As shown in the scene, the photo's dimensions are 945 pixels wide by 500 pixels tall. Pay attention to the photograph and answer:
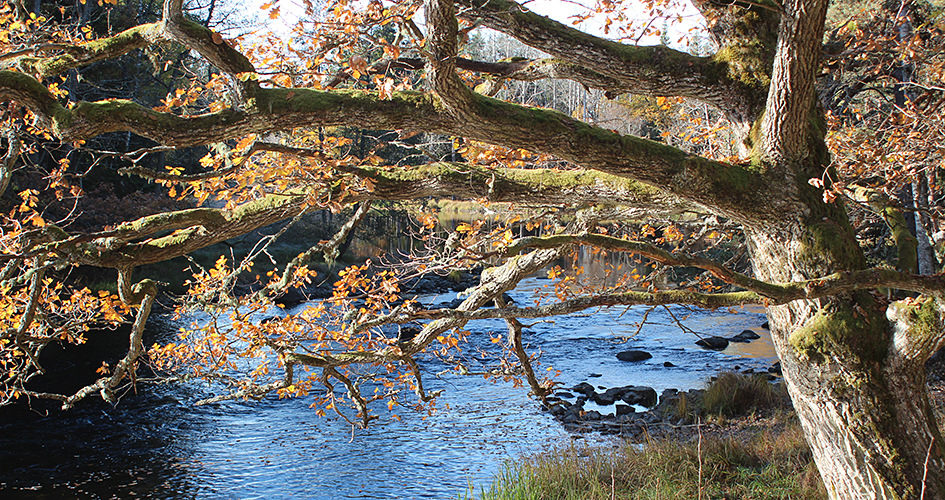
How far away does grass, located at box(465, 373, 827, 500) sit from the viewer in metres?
7.38

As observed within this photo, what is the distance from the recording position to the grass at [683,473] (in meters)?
7.38

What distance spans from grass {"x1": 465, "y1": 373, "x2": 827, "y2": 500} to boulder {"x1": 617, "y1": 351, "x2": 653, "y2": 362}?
661 centimetres

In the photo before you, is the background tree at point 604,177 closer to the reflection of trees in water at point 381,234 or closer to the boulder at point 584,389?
the boulder at point 584,389

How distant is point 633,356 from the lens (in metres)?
16.7

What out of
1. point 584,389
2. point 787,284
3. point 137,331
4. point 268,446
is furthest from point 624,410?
point 137,331

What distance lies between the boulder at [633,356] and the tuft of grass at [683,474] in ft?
23.8

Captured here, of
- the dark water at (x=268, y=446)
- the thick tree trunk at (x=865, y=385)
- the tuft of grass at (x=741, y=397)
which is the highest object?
the thick tree trunk at (x=865, y=385)

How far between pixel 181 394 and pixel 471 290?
10.3 meters

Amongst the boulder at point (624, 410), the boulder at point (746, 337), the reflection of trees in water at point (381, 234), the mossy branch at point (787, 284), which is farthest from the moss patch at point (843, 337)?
the reflection of trees in water at point (381, 234)

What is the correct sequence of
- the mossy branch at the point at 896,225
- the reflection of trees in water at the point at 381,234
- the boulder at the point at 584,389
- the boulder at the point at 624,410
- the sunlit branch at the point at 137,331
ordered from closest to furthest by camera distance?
the sunlit branch at the point at 137,331 → the mossy branch at the point at 896,225 → the boulder at the point at 624,410 → the boulder at the point at 584,389 → the reflection of trees in water at the point at 381,234

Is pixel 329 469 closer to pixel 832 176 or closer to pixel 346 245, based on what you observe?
pixel 832 176

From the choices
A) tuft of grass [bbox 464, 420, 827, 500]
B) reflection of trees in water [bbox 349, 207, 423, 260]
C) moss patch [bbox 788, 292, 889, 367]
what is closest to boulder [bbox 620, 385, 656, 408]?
tuft of grass [bbox 464, 420, 827, 500]

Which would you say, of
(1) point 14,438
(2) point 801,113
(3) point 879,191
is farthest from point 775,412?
(1) point 14,438

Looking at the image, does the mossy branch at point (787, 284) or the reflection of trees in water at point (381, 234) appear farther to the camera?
the reflection of trees in water at point (381, 234)
